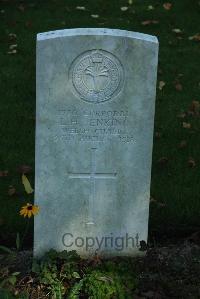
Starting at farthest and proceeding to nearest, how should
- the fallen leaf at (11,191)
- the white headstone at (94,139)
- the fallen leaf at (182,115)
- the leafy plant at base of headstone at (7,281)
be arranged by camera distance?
1. the fallen leaf at (182,115)
2. the fallen leaf at (11,191)
3. the white headstone at (94,139)
4. the leafy plant at base of headstone at (7,281)

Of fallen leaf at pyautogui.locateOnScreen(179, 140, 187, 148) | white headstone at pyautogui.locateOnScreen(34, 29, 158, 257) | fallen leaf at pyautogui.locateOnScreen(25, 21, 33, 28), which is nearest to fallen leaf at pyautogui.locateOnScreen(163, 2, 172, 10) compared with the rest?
fallen leaf at pyautogui.locateOnScreen(25, 21, 33, 28)

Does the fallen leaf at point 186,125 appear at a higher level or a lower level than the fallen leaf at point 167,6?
lower

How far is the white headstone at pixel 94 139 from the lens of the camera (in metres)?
4.14

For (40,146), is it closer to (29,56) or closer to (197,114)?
(197,114)

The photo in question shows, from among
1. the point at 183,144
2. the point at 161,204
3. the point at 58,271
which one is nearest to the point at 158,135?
the point at 183,144

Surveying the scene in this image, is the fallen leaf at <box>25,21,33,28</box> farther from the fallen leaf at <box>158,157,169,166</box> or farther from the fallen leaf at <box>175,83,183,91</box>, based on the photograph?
the fallen leaf at <box>158,157,169,166</box>

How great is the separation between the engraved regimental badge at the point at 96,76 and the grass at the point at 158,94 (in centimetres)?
135

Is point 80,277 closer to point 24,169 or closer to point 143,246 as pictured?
point 143,246

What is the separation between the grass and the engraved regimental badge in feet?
4.44

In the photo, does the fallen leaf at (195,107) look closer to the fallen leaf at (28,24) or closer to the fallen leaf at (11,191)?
the fallen leaf at (11,191)

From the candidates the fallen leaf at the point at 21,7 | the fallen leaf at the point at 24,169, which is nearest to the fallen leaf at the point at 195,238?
the fallen leaf at the point at 24,169

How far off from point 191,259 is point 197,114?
8.99ft

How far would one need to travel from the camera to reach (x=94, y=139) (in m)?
4.32

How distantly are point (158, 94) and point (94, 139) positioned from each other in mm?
3410
